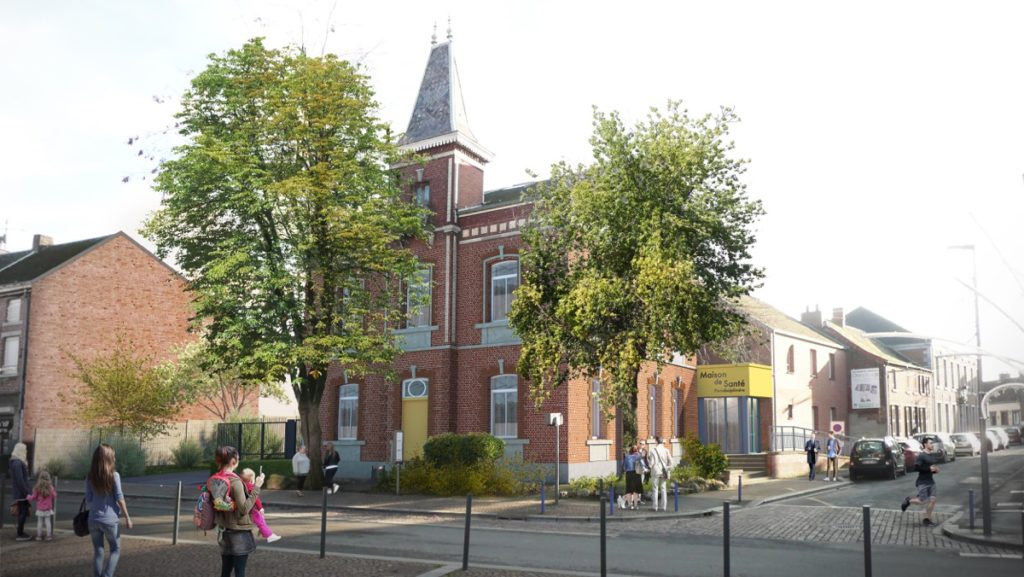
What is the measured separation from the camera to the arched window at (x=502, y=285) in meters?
28.7

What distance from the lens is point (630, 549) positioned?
13.8 m

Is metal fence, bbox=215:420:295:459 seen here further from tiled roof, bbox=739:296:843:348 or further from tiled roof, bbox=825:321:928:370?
tiled roof, bbox=825:321:928:370

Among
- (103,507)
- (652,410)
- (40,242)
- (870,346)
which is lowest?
(103,507)

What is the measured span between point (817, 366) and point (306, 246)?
3432 cm

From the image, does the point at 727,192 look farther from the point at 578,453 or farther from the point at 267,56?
the point at 267,56

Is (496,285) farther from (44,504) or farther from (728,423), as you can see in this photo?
(44,504)

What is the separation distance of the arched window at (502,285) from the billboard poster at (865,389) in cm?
3209

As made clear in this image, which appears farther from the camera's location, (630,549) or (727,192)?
(727,192)

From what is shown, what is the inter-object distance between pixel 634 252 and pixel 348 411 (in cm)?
1521

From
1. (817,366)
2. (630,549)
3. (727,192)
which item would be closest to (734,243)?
(727,192)

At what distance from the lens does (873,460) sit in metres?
31.1

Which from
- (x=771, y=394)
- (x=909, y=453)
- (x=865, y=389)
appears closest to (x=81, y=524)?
(x=909, y=453)

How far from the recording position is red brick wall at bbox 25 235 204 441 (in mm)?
39125

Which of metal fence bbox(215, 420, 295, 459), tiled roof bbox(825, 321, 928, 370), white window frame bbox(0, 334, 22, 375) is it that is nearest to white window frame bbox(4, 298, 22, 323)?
white window frame bbox(0, 334, 22, 375)
